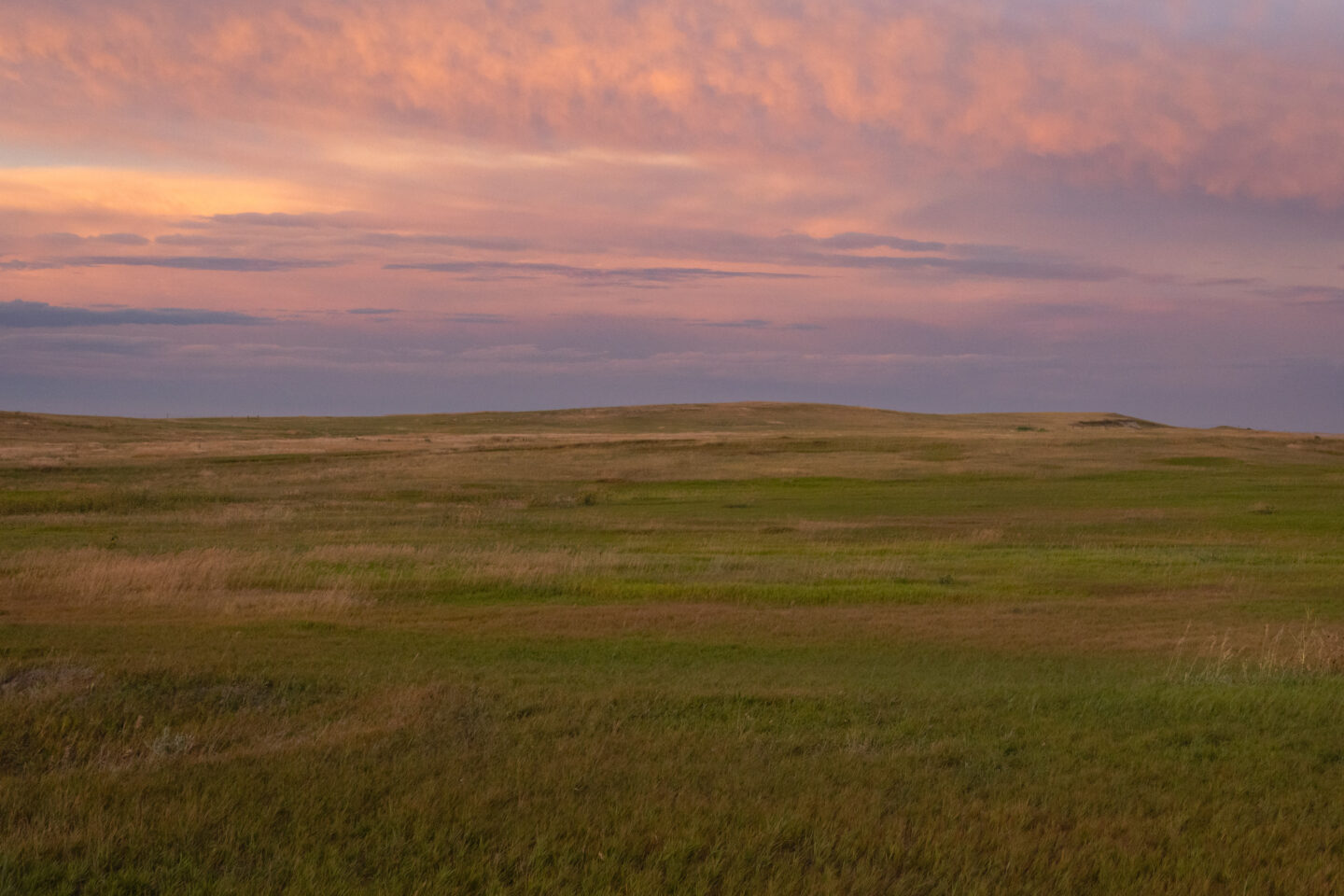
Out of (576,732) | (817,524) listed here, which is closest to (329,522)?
(817,524)

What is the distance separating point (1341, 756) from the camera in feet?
32.3

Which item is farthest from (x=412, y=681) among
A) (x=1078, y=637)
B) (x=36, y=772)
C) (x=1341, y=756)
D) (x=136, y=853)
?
(x=1078, y=637)

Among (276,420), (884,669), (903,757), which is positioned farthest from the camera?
(276,420)

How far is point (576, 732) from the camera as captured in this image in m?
10.2

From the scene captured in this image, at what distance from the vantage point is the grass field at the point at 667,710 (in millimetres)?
7070

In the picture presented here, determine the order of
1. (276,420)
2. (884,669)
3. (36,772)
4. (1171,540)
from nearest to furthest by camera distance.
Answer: (36,772)
(884,669)
(1171,540)
(276,420)

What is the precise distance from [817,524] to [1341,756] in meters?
28.6

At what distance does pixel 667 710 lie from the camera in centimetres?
1115

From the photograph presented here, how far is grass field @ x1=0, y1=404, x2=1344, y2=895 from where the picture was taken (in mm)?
7070

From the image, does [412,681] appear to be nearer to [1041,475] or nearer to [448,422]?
[1041,475]

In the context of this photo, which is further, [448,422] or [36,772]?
[448,422]

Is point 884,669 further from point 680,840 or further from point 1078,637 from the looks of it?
point 680,840

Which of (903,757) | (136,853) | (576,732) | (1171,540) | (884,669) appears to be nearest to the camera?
(136,853)

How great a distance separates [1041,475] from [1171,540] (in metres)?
29.6
